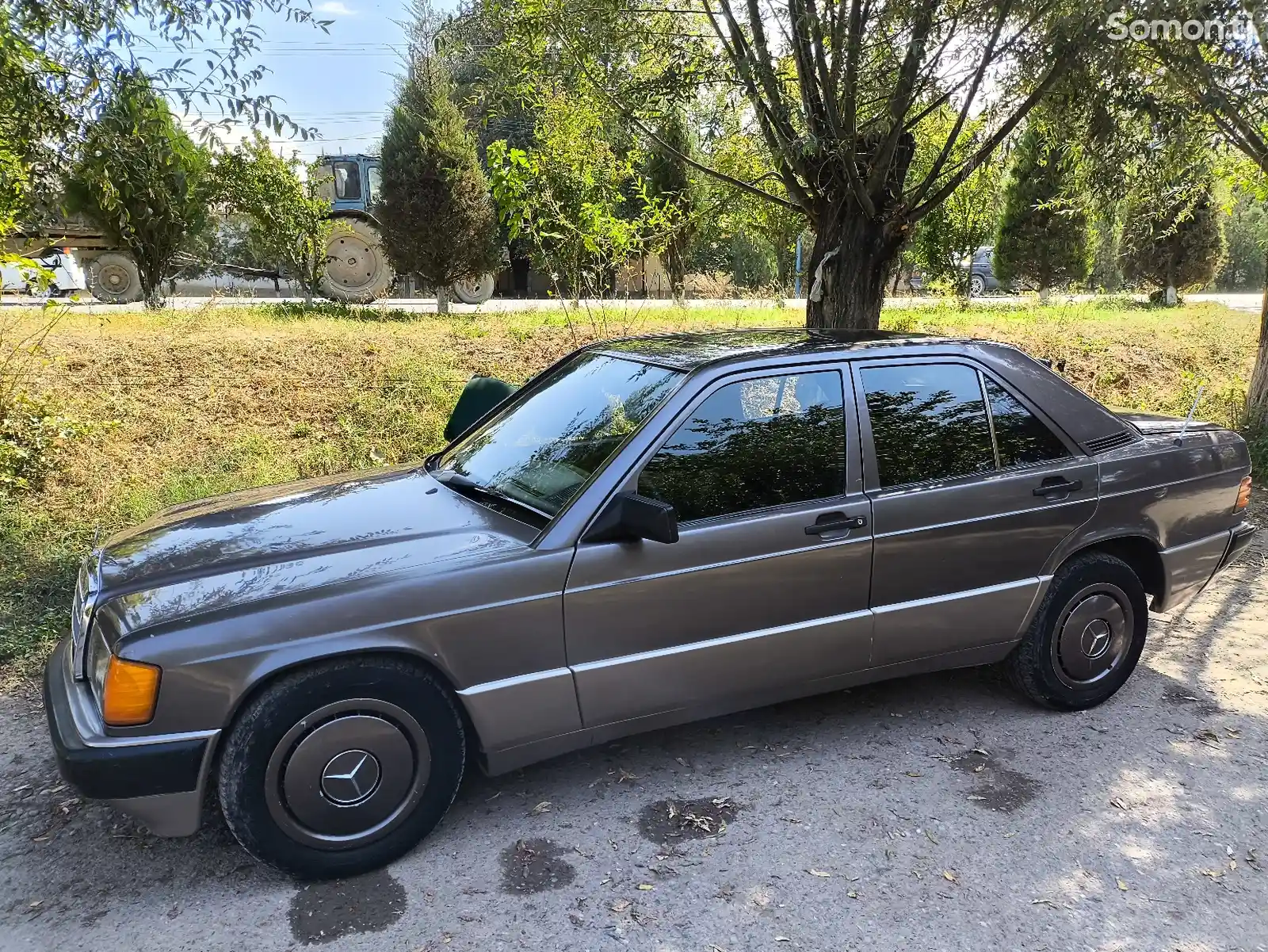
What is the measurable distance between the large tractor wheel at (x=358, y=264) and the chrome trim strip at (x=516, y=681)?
12.6m

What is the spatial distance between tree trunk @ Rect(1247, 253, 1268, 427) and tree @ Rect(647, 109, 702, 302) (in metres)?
5.44

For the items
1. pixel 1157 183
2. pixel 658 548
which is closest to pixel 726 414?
pixel 658 548

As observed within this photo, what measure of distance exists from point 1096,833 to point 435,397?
662 centimetres

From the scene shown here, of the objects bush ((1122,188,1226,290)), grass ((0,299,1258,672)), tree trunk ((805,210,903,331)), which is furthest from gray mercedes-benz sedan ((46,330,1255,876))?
bush ((1122,188,1226,290))

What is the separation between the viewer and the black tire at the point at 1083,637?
3.92 m

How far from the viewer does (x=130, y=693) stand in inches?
101

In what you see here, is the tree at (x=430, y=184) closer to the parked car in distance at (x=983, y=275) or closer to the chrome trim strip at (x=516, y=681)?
the chrome trim strip at (x=516, y=681)

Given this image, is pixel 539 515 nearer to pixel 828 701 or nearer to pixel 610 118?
pixel 828 701

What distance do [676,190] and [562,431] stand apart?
12.2 m

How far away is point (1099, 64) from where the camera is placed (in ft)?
18.5

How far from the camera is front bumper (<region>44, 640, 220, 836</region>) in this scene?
2.54 m

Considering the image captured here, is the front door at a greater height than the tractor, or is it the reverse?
the tractor

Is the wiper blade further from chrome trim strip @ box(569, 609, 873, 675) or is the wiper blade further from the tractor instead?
the tractor

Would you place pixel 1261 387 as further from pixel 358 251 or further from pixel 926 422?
pixel 358 251
